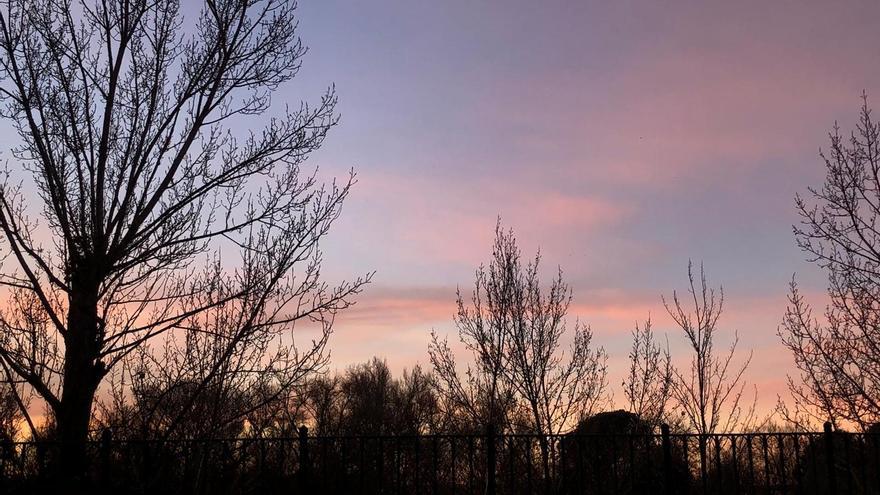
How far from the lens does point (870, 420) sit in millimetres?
15531

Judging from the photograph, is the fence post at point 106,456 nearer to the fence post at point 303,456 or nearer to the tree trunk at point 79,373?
the tree trunk at point 79,373

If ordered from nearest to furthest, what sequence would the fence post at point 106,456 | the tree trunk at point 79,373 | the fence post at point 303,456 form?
the fence post at point 106,456 < the tree trunk at point 79,373 < the fence post at point 303,456

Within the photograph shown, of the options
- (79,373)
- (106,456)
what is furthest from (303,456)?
(79,373)

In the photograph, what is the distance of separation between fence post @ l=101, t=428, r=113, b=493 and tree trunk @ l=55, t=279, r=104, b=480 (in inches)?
8.2

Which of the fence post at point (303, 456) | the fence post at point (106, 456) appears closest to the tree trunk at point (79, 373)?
the fence post at point (106, 456)

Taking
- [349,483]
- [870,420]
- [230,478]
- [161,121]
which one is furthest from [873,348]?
[161,121]

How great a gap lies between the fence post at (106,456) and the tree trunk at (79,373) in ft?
0.68

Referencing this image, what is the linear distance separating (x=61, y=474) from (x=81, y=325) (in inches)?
70.5

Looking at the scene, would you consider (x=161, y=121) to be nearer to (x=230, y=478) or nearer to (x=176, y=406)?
(x=176, y=406)

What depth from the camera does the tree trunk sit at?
9.28 meters

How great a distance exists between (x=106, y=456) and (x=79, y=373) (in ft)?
3.52

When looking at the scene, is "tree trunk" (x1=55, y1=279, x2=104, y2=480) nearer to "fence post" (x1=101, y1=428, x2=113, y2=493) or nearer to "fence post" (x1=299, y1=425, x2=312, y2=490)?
"fence post" (x1=101, y1=428, x2=113, y2=493)

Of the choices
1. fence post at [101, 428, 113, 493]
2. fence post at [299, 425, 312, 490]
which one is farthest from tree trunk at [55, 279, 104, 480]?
fence post at [299, 425, 312, 490]

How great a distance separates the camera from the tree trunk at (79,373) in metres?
9.28
